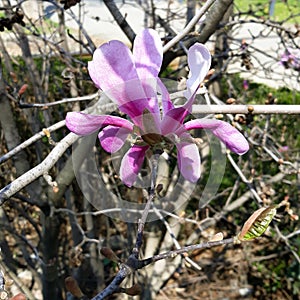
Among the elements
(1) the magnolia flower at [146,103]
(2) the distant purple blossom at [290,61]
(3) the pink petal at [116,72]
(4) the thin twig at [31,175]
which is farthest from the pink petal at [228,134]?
(2) the distant purple blossom at [290,61]

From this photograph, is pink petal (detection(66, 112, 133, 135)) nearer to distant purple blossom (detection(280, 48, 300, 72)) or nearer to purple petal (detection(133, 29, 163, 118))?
purple petal (detection(133, 29, 163, 118))

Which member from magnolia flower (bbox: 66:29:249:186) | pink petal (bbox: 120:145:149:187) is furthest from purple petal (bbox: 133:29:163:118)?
pink petal (bbox: 120:145:149:187)

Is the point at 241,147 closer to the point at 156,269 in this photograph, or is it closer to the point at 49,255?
the point at 49,255

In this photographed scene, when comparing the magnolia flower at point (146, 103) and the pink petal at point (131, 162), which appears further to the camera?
the pink petal at point (131, 162)

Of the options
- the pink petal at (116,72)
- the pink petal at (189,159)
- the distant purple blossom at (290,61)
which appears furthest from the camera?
the distant purple blossom at (290,61)

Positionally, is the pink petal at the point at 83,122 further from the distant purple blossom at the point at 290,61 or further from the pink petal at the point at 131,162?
the distant purple blossom at the point at 290,61

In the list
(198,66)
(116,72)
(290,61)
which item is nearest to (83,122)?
(116,72)

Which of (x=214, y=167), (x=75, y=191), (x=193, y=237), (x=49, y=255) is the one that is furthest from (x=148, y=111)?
(x=75, y=191)

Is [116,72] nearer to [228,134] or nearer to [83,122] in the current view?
[83,122]
